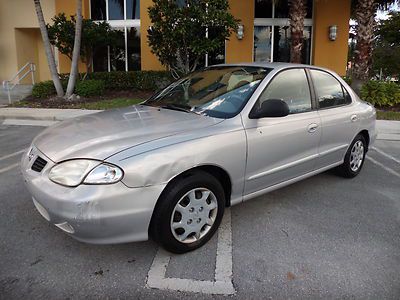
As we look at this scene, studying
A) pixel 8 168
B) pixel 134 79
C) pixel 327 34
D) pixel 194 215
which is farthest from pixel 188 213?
pixel 327 34

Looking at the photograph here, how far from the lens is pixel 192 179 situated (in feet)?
9.62

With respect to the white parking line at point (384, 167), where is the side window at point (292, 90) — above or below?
above

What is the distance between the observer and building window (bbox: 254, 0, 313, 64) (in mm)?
14952

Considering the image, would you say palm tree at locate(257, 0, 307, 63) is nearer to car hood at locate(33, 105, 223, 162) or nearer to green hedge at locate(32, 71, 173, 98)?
green hedge at locate(32, 71, 173, 98)

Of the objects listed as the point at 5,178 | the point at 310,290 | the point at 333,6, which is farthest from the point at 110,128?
the point at 333,6

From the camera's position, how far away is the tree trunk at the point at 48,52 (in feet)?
37.9

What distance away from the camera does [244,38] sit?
14938mm

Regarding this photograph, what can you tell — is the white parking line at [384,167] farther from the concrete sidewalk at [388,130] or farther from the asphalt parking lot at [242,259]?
the concrete sidewalk at [388,130]

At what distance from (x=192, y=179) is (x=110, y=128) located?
842 mm

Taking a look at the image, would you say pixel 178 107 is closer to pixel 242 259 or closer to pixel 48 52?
pixel 242 259

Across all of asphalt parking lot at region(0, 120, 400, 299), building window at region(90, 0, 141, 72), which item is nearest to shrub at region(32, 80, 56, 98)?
building window at region(90, 0, 141, 72)

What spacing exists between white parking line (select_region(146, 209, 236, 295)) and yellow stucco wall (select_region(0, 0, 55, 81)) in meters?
16.1

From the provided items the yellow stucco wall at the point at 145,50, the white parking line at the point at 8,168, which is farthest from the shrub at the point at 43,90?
the white parking line at the point at 8,168

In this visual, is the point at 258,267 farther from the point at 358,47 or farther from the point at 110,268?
the point at 358,47
